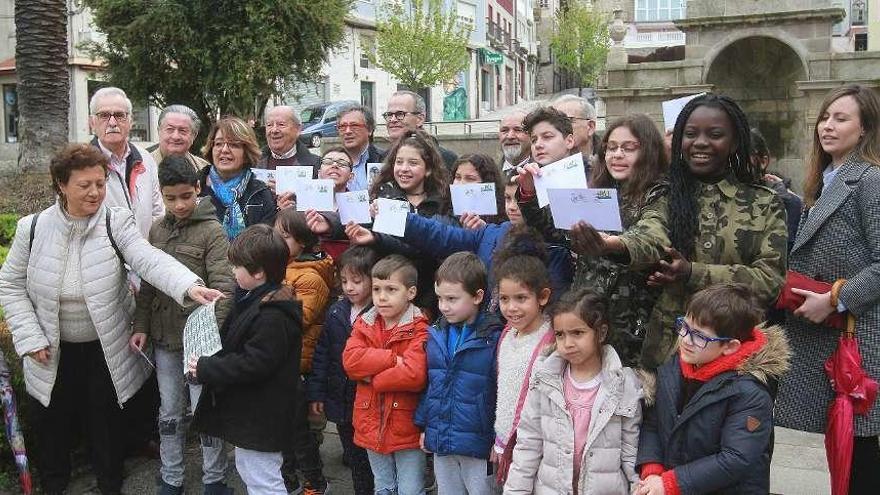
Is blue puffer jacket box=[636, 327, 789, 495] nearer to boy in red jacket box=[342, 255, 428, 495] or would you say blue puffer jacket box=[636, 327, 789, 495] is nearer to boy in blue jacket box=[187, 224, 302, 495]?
boy in red jacket box=[342, 255, 428, 495]

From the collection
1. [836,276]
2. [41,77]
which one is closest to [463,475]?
[836,276]

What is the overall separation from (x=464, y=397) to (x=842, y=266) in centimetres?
175

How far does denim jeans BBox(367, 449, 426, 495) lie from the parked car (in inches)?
840

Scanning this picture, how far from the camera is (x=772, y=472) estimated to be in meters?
4.64

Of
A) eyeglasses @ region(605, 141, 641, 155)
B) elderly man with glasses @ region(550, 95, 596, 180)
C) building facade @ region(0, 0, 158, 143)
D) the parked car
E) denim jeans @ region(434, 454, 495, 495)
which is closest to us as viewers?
eyeglasses @ region(605, 141, 641, 155)

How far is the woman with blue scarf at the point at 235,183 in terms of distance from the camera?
5.08 m

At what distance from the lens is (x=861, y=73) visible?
14.8 meters

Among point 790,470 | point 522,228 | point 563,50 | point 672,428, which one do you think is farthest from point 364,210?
point 563,50

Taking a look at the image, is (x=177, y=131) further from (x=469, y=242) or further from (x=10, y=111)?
(x=10, y=111)

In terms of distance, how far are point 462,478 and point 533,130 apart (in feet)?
5.86

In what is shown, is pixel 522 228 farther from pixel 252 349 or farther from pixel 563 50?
pixel 563 50

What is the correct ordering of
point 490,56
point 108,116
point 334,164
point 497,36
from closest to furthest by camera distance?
1. point 334,164
2. point 108,116
3. point 490,56
4. point 497,36

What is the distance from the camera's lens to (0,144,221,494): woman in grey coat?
4164 mm

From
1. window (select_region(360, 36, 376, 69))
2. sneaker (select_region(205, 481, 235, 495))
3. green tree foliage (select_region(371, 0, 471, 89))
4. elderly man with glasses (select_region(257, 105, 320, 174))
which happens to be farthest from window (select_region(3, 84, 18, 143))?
sneaker (select_region(205, 481, 235, 495))
